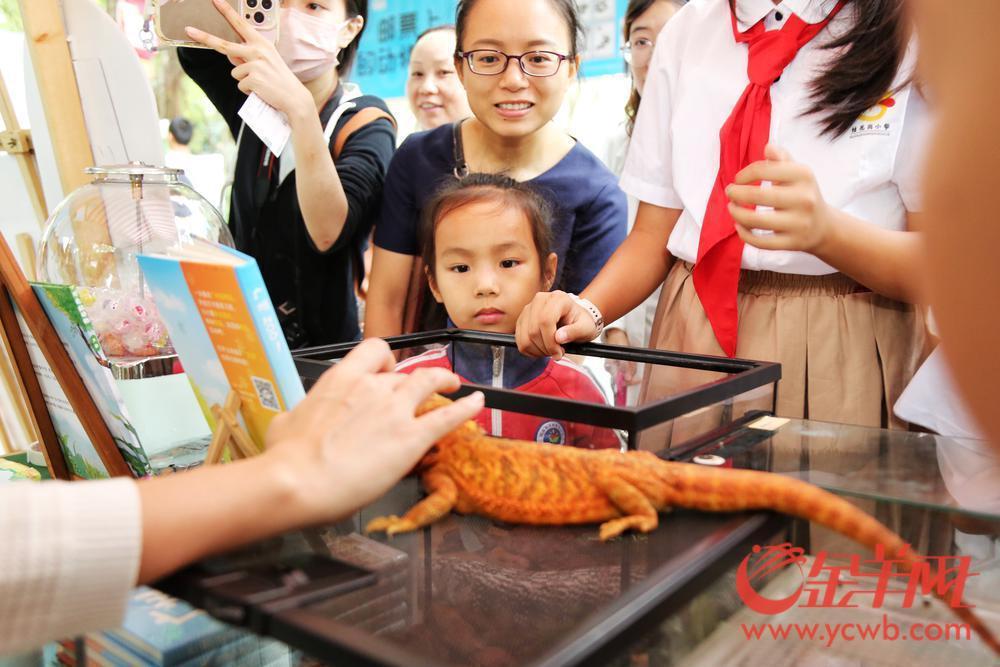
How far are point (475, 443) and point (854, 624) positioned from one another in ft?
1.46

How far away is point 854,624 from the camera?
859mm

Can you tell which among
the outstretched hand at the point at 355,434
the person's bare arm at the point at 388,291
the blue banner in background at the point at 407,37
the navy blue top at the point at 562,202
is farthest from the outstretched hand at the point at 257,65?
the blue banner in background at the point at 407,37

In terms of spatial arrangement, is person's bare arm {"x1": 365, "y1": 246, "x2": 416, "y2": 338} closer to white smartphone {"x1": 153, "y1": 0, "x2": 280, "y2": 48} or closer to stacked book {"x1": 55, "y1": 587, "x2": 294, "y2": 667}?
white smartphone {"x1": 153, "y1": 0, "x2": 280, "y2": 48}

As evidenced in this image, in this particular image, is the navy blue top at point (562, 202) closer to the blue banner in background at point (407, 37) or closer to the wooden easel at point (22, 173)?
the wooden easel at point (22, 173)

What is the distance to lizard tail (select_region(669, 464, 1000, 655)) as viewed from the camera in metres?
0.81

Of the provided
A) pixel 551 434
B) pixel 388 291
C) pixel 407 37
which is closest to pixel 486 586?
pixel 551 434

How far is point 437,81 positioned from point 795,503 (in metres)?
3.02

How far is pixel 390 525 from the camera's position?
0.86 meters

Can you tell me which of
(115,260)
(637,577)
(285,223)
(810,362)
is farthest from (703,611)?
(285,223)

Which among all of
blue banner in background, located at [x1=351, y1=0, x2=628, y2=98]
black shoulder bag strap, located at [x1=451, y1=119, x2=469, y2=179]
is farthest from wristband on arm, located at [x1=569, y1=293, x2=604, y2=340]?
blue banner in background, located at [x1=351, y1=0, x2=628, y2=98]

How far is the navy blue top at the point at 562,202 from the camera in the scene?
2201 mm

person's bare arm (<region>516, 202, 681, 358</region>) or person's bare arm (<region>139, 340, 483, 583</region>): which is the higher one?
person's bare arm (<region>516, 202, 681, 358</region>)

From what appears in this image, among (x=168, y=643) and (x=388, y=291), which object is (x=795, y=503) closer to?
(x=168, y=643)

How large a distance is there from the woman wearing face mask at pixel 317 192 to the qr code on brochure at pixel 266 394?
1271mm
